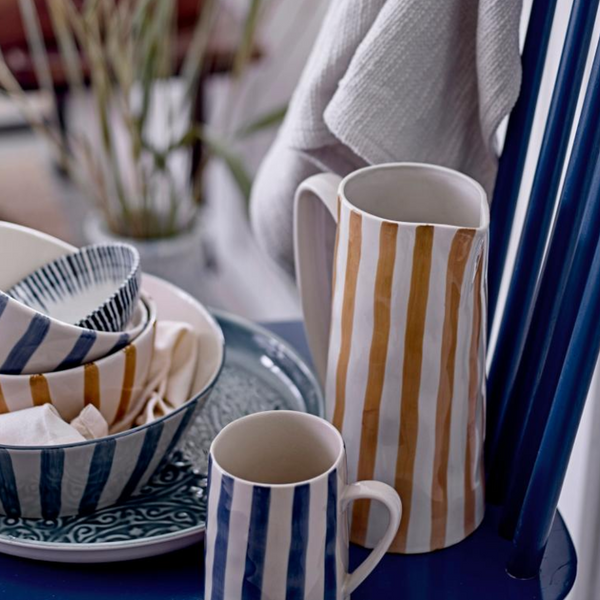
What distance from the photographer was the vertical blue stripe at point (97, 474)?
0.47 meters

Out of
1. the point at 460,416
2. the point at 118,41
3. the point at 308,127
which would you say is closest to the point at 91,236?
the point at 118,41

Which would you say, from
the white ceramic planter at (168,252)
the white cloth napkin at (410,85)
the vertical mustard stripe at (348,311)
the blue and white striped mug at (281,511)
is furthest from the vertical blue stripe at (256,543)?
the white ceramic planter at (168,252)

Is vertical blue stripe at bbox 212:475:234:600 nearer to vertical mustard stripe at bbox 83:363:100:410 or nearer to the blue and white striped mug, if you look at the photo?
the blue and white striped mug

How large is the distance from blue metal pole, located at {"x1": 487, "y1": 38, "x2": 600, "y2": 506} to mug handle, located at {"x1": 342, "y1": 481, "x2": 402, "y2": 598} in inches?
3.8

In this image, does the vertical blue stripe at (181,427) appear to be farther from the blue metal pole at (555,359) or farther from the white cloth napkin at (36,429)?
the blue metal pole at (555,359)

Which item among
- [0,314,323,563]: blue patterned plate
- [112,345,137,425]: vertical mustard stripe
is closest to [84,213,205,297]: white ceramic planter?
[0,314,323,563]: blue patterned plate

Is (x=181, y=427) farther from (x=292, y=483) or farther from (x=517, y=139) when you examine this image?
(x=517, y=139)

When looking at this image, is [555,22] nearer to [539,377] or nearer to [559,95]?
[559,95]

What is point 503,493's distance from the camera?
0.54 meters

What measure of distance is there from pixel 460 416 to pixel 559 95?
17cm

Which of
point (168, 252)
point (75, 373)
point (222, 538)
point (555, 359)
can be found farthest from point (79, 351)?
point (168, 252)

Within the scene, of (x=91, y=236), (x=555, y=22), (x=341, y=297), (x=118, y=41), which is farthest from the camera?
(x=91, y=236)

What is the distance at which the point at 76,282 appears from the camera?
22.2 inches

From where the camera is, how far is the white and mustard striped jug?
1.43ft
